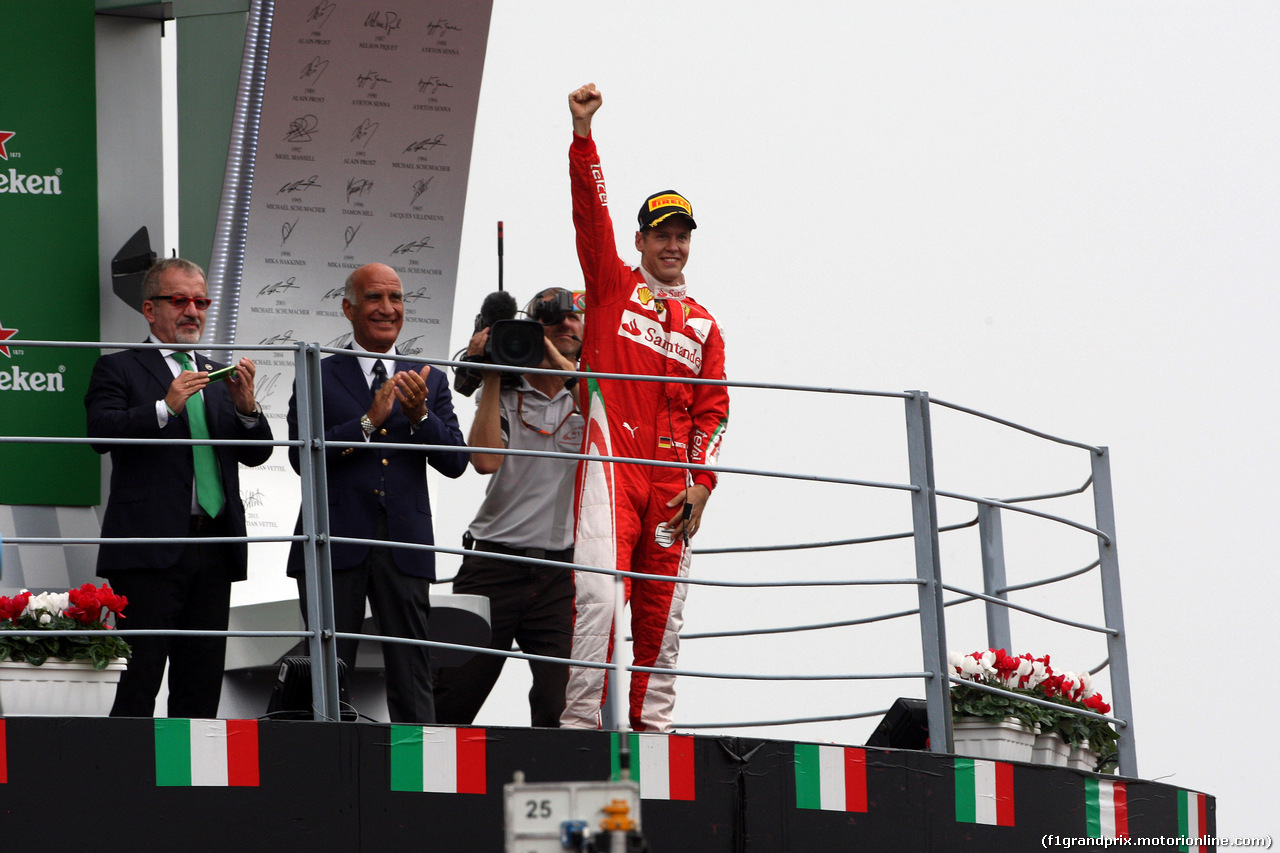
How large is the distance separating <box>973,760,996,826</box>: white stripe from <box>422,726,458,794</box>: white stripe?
149 centimetres

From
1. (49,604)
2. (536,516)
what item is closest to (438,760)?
(49,604)

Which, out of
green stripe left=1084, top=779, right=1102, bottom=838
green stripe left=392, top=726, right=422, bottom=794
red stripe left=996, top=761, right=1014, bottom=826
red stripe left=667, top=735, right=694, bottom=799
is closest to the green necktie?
green stripe left=392, top=726, right=422, bottom=794

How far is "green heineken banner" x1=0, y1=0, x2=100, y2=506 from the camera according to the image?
6.63 metres

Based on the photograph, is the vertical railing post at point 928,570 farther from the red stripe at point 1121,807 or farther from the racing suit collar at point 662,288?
the racing suit collar at point 662,288

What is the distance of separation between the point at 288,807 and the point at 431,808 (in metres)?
0.35

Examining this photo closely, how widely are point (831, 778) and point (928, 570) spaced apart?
62 centimetres

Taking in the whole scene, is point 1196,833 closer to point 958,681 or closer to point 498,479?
point 958,681

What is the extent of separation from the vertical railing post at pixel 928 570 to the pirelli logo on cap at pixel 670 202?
0.92m

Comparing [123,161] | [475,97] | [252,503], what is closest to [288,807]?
[252,503]

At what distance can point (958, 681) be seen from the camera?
5473 millimetres

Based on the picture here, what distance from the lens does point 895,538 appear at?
5.76 m
